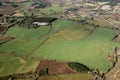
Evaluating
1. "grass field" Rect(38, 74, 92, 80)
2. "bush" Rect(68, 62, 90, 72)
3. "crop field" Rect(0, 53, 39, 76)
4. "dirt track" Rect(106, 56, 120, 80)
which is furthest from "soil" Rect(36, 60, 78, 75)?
"dirt track" Rect(106, 56, 120, 80)

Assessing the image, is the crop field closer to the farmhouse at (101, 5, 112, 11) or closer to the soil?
the soil

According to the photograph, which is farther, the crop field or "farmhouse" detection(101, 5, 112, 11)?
"farmhouse" detection(101, 5, 112, 11)

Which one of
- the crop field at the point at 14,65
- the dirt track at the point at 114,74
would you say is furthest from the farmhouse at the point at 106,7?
the crop field at the point at 14,65

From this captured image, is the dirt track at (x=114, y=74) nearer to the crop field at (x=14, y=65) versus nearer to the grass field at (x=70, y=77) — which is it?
the grass field at (x=70, y=77)

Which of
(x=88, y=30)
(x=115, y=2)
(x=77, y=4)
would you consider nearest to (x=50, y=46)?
(x=88, y=30)

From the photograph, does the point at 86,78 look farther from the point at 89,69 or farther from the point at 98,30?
the point at 98,30

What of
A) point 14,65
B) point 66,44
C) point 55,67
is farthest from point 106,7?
point 14,65
